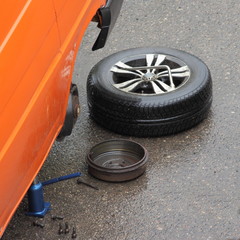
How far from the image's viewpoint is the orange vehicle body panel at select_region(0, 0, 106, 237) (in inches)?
132

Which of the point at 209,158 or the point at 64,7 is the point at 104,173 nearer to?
the point at 209,158

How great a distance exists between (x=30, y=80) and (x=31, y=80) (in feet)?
0.04

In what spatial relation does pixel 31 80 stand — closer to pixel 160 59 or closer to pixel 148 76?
pixel 148 76

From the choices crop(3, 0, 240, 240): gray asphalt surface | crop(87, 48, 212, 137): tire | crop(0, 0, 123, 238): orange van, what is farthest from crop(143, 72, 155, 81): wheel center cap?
crop(0, 0, 123, 238): orange van

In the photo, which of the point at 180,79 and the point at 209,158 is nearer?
the point at 209,158

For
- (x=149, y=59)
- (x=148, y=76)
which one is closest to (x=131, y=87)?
(x=148, y=76)

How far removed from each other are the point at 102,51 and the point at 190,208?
241cm

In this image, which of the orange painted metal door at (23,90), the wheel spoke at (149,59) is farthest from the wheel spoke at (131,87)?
the orange painted metal door at (23,90)

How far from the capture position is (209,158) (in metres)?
5.05

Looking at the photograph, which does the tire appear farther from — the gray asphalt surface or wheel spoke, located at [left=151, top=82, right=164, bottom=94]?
the gray asphalt surface

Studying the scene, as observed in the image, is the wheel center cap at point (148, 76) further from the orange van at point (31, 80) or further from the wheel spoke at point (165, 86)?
the orange van at point (31, 80)

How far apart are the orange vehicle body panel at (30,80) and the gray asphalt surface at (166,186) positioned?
633 mm

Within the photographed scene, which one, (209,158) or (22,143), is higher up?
(22,143)

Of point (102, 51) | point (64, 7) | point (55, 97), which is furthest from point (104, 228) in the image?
point (102, 51)
